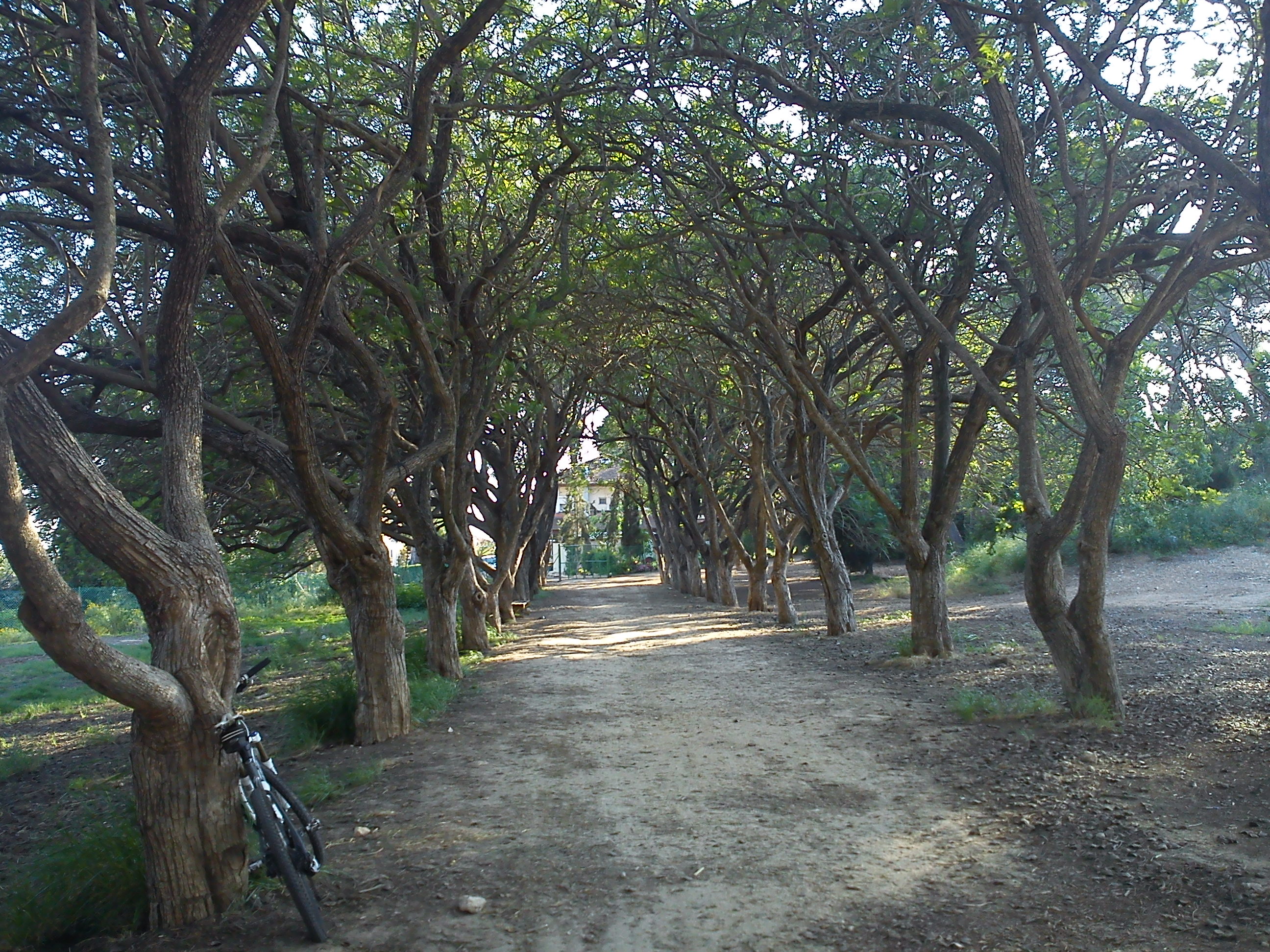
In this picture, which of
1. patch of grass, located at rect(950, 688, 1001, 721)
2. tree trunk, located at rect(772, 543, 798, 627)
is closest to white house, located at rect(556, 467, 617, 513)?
tree trunk, located at rect(772, 543, 798, 627)

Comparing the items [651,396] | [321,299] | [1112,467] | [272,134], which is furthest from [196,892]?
[651,396]

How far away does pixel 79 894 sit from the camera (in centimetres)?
484

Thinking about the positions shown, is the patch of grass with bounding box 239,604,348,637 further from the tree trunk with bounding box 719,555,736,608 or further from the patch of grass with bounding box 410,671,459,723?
the patch of grass with bounding box 410,671,459,723

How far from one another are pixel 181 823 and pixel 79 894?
62cm

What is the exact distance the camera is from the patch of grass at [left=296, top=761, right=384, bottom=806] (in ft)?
23.6

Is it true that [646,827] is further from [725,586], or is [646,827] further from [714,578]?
[714,578]

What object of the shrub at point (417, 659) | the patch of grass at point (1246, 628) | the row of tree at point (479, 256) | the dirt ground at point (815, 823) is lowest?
the dirt ground at point (815, 823)

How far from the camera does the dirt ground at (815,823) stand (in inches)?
177

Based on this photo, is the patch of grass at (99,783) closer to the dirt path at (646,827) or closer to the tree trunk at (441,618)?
the dirt path at (646,827)

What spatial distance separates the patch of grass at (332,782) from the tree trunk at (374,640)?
1008mm

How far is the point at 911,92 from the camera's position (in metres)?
9.98

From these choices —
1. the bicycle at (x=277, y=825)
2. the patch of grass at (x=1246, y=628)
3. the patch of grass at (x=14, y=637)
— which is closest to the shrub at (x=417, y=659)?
the bicycle at (x=277, y=825)

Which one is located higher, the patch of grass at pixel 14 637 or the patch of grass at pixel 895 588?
the patch of grass at pixel 14 637

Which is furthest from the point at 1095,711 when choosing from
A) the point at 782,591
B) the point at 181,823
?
the point at 782,591
